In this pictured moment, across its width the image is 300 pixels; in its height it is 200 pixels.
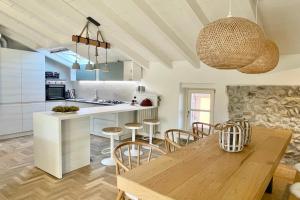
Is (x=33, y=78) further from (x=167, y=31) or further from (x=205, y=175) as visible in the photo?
(x=205, y=175)

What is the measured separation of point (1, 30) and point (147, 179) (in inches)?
237

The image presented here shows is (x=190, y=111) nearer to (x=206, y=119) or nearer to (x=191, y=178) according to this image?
(x=206, y=119)

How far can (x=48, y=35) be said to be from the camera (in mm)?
4855

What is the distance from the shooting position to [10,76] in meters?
5.18

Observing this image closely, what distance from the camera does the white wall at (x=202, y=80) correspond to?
3.50 meters

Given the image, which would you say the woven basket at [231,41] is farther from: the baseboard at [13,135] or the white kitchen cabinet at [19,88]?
the baseboard at [13,135]

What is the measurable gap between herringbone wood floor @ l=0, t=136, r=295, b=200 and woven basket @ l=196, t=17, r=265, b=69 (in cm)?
196

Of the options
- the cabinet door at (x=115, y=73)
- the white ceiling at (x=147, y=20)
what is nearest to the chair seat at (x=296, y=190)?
the white ceiling at (x=147, y=20)

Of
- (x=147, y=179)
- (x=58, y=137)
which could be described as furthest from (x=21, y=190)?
(x=147, y=179)

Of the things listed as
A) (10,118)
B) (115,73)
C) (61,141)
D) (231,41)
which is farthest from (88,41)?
(231,41)

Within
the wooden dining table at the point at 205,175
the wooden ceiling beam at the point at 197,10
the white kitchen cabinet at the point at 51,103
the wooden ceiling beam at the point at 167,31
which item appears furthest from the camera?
the white kitchen cabinet at the point at 51,103

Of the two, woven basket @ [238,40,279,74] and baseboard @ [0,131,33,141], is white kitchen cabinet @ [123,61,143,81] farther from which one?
woven basket @ [238,40,279,74]

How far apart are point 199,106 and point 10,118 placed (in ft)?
15.5

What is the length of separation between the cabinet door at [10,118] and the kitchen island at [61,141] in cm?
235
